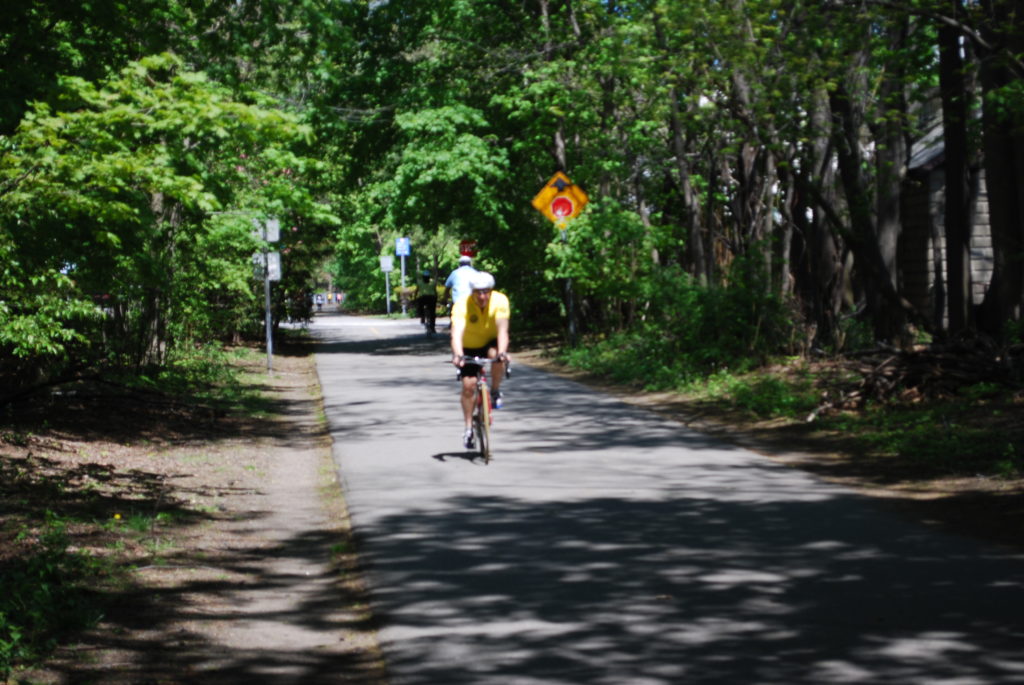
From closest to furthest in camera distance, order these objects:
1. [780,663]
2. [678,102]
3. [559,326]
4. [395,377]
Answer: [780,663] < [678,102] < [395,377] < [559,326]

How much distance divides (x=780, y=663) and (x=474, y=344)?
7642 mm

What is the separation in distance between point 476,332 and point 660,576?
19.2 feet

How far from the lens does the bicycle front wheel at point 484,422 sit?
12.4 meters

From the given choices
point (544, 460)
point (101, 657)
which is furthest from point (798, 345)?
point (101, 657)

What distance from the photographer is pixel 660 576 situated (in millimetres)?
7234

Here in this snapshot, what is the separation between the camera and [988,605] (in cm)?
633

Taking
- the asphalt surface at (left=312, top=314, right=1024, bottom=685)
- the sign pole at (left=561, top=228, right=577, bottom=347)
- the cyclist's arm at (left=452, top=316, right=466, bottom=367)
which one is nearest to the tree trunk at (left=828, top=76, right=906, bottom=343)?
the asphalt surface at (left=312, top=314, right=1024, bottom=685)

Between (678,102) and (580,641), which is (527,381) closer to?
(678,102)

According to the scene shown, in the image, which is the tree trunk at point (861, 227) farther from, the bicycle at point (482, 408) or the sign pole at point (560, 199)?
the sign pole at point (560, 199)

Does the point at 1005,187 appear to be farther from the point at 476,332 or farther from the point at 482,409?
the point at 482,409

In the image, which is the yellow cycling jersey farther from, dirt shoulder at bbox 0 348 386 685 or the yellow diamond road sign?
the yellow diamond road sign

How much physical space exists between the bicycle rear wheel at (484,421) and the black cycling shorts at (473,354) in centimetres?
23

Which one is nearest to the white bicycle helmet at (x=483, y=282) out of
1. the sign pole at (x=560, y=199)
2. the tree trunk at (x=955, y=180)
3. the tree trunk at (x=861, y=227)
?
the tree trunk at (x=955, y=180)

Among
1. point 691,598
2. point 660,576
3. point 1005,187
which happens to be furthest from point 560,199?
point 691,598
